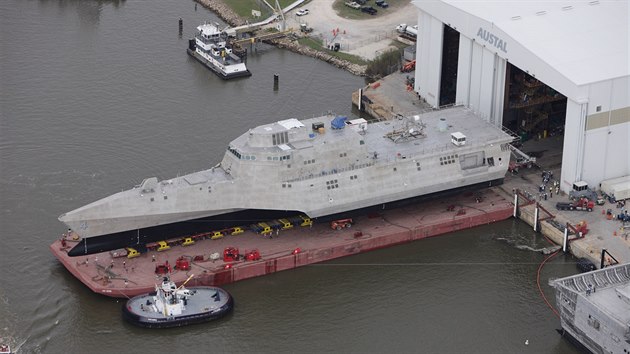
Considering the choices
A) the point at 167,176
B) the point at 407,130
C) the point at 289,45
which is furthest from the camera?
the point at 289,45

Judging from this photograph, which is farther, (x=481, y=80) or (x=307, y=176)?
(x=481, y=80)

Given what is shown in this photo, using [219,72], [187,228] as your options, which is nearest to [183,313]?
[187,228]

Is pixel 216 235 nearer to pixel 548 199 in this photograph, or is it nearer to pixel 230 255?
pixel 230 255

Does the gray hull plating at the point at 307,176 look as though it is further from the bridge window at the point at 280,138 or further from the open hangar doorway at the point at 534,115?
the open hangar doorway at the point at 534,115

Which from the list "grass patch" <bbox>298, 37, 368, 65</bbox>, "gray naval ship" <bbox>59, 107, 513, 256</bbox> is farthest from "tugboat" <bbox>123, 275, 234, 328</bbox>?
"grass patch" <bbox>298, 37, 368, 65</bbox>

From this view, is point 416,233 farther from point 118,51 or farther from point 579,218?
point 118,51

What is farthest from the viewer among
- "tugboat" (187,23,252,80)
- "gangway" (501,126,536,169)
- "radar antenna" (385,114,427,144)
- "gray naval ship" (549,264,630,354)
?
"tugboat" (187,23,252,80)

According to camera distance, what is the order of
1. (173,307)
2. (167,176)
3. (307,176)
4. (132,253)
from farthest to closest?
(167,176) < (307,176) < (132,253) < (173,307)

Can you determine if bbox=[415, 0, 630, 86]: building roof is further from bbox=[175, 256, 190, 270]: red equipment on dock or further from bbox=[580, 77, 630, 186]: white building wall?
bbox=[175, 256, 190, 270]: red equipment on dock
